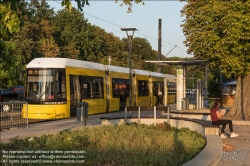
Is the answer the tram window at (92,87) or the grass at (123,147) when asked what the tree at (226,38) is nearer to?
the tram window at (92,87)

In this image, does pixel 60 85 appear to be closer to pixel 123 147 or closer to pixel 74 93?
A: pixel 74 93

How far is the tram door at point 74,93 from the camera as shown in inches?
874

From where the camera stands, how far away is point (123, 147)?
1128 centimetres

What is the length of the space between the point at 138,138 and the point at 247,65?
11.1m

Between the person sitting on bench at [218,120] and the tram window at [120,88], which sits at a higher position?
the tram window at [120,88]

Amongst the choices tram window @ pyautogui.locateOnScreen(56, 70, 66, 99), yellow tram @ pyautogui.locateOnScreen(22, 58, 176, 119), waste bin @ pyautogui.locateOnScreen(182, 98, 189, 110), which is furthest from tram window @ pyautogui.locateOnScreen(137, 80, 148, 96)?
tram window @ pyautogui.locateOnScreen(56, 70, 66, 99)

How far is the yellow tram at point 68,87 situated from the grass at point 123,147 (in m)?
5.35

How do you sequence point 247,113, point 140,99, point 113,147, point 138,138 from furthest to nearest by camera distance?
point 140,99, point 247,113, point 138,138, point 113,147

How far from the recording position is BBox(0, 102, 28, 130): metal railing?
51.4 ft

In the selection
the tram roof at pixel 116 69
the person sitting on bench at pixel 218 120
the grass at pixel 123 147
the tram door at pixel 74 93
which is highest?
the tram roof at pixel 116 69

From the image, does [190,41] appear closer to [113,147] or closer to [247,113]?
[247,113]

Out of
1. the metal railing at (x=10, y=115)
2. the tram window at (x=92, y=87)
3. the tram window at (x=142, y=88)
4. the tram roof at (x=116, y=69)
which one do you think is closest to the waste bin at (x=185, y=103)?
the tram roof at (x=116, y=69)

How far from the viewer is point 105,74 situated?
2712cm

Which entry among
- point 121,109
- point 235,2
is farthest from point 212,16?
point 121,109
